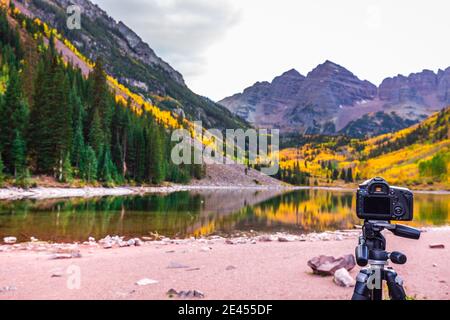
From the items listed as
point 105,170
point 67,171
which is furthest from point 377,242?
point 105,170

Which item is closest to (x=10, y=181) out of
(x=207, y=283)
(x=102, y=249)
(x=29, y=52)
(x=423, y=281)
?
(x=102, y=249)

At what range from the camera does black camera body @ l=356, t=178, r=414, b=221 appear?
5730 mm

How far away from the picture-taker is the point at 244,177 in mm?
158500

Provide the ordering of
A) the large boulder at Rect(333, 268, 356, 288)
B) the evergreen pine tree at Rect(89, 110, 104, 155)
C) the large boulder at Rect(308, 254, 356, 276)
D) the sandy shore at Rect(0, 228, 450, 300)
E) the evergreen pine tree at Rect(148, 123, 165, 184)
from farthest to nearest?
the evergreen pine tree at Rect(148, 123, 165, 184), the evergreen pine tree at Rect(89, 110, 104, 155), the large boulder at Rect(308, 254, 356, 276), the large boulder at Rect(333, 268, 356, 288), the sandy shore at Rect(0, 228, 450, 300)

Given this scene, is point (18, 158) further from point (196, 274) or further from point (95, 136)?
point (196, 274)

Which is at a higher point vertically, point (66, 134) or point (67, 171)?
point (66, 134)

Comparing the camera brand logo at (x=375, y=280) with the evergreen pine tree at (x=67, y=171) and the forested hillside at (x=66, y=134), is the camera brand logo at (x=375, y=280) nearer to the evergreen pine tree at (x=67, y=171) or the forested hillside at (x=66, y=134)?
the forested hillside at (x=66, y=134)

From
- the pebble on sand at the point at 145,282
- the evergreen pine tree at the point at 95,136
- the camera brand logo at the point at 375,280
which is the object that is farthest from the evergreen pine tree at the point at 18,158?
the camera brand logo at the point at 375,280

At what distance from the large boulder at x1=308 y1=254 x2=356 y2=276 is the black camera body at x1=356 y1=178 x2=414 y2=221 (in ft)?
18.6

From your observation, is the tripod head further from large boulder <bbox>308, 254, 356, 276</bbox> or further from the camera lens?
large boulder <bbox>308, 254, 356, 276</bbox>

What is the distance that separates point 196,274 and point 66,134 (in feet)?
183

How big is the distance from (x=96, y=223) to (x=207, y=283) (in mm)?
18735

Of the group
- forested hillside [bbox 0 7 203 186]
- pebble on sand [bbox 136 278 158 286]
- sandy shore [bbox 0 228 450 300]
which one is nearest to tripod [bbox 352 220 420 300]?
sandy shore [bbox 0 228 450 300]

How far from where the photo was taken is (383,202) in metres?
5.80
